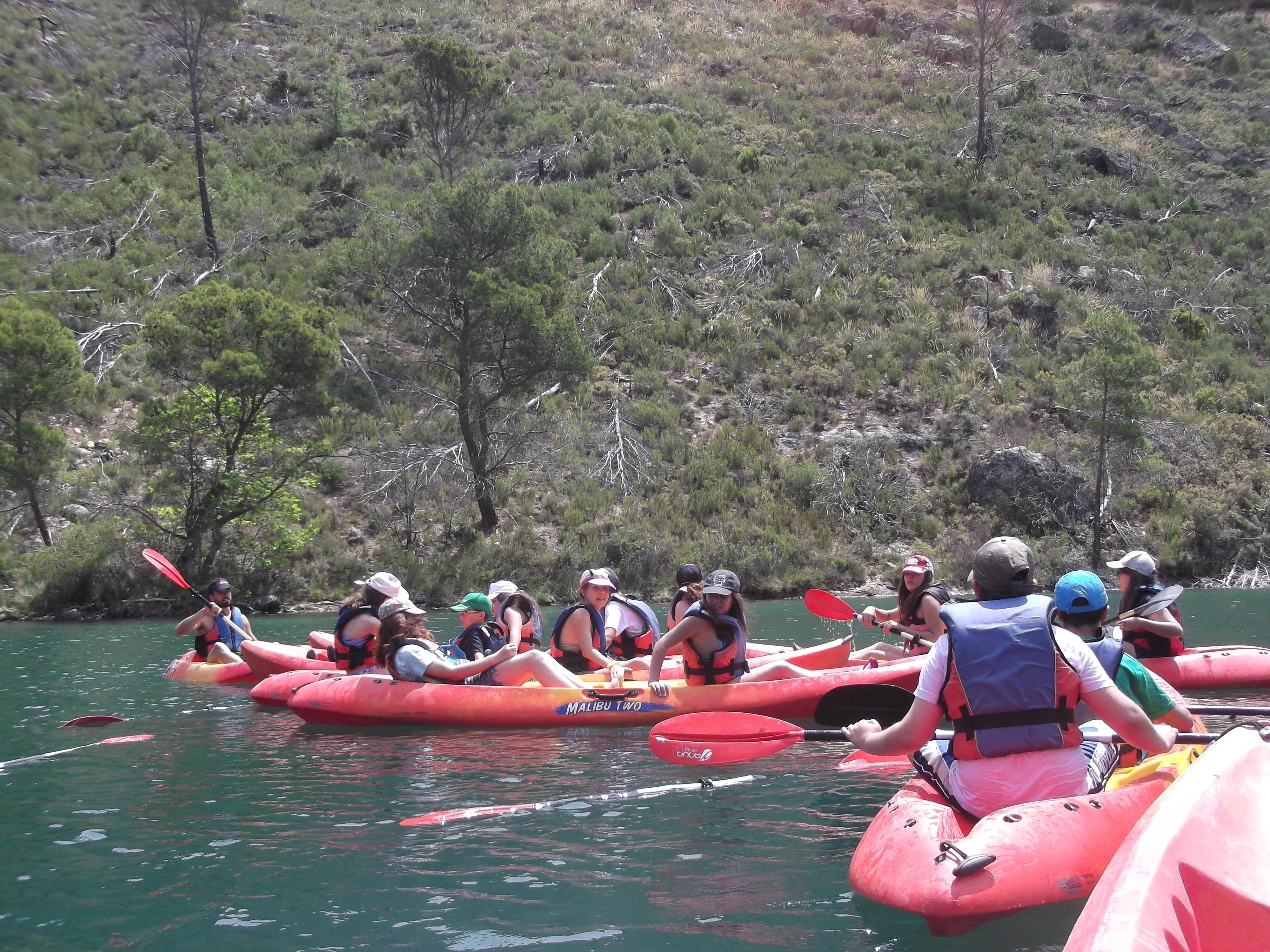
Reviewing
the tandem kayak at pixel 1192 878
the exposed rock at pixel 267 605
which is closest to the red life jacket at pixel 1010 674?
the tandem kayak at pixel 1192 878

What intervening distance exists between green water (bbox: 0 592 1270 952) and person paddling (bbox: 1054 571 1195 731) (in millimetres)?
1037

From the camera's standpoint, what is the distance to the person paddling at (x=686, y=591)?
8109mm

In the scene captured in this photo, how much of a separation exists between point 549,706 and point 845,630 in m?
7.53

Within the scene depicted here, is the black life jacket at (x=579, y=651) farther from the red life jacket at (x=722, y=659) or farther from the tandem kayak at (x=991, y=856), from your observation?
the tandem kayak at (x=991, y=856)

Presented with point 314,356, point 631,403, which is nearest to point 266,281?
point 314,356

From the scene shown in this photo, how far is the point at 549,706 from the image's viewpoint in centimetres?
704

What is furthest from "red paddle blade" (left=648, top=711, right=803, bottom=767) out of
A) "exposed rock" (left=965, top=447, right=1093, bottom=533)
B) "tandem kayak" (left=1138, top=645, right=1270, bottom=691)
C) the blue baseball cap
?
"exposed rock" (left=965, top=447, right=1093, bottom=533)

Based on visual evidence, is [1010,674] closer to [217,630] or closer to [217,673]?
[217,673]

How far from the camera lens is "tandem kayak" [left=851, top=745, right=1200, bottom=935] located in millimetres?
3164

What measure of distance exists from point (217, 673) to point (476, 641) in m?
3.71

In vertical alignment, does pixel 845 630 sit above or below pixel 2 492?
below

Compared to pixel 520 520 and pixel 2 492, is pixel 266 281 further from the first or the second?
pixel 520 520

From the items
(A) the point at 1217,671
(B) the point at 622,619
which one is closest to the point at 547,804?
(B) the point at 622,619

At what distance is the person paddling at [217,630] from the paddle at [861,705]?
634 cm
